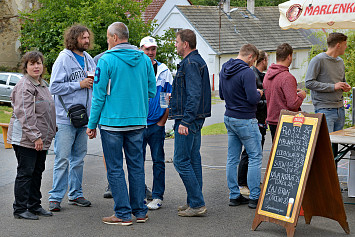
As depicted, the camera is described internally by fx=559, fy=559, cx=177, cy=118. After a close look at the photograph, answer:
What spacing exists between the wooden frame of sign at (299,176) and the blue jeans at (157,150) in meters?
1.45

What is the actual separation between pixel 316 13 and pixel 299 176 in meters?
2.39

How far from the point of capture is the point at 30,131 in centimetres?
605

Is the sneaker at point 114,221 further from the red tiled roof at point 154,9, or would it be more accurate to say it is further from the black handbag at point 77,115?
the red tiled roof at point 154,9

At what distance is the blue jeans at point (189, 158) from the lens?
20.5 ft

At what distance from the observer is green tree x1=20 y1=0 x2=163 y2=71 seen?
22859 millimetres

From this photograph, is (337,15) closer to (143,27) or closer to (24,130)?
(24,130)

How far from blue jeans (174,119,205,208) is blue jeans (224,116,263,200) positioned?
0.56 m

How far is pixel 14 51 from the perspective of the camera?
1289 inches

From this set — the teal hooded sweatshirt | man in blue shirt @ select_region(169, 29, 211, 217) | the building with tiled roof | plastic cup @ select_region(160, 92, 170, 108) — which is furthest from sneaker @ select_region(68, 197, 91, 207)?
the building with tiled roof

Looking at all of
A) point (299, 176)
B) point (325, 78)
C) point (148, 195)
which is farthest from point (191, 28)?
point (299, 176)

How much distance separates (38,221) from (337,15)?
4275 millimetres

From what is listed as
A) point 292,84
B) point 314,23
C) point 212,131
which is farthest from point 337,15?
point 212,131

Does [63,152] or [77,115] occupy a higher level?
[77,115]

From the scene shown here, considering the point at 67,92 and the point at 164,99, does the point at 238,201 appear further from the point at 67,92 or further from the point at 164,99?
the point at 67,92
